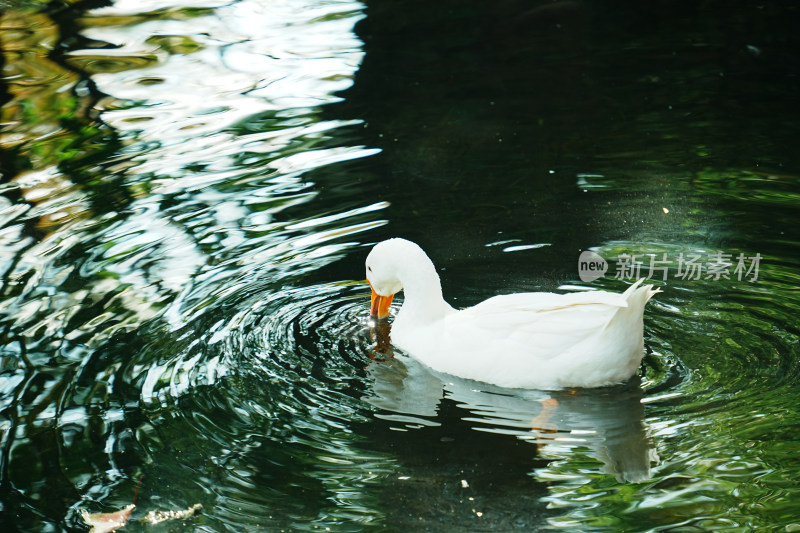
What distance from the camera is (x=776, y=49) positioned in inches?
→ 426

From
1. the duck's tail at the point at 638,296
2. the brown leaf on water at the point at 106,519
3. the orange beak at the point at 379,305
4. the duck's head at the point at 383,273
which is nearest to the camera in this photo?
the brown leaf on water at the point at 106,519

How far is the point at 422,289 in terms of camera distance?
18.8ft

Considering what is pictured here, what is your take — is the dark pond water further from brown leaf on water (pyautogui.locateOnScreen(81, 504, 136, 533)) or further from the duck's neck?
the duck's neck

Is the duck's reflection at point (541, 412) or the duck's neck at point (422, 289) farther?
the duck's neck at point (422, 289)

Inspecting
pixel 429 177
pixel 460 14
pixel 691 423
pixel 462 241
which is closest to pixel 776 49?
pixel 460 14

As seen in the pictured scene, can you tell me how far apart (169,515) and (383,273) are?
88.8 inches

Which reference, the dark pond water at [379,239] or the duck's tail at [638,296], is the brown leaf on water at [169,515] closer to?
the dark pond water at [379,239]

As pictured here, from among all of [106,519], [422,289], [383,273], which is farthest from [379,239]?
Answer: [106,519]

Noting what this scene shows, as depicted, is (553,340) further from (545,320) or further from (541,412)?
(541,412)

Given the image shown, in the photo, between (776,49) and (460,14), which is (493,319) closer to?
(776,49)

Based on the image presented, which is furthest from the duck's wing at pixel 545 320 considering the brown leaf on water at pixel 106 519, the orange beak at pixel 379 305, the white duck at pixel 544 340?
the brown leaf on water at pixel 106 519

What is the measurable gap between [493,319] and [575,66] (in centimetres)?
613

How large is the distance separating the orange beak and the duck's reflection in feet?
2.28

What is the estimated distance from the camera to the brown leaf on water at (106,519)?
4176mm
